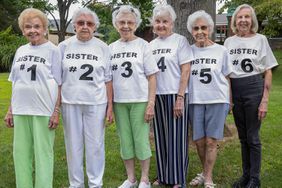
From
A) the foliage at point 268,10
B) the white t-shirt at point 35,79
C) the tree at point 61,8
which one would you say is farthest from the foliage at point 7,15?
the white t-shirt at point 35,79

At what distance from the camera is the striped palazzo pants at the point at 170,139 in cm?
511

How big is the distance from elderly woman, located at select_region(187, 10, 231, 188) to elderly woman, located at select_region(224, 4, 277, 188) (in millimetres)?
158

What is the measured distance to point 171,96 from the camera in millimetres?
5074

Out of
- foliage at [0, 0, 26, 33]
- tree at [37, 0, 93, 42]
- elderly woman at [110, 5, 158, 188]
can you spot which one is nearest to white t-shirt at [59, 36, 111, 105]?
elderly woman at [110, 5, 158, 188]

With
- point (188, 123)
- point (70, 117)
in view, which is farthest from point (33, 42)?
point (188, 123)

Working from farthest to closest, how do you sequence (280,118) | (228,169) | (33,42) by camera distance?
(280,118), (228,169), (33,42)

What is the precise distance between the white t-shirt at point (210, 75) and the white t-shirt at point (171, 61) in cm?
11

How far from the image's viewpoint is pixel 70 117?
191 inches

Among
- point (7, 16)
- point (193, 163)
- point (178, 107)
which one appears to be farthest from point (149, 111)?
point (7, 16)

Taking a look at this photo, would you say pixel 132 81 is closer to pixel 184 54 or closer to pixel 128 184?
pixel 184 54

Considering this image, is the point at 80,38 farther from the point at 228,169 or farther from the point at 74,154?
the point at 228,169

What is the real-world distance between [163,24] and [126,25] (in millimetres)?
425

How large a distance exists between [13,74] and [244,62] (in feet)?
8.20

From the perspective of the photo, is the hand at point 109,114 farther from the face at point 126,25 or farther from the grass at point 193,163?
the grass at point 193,163
